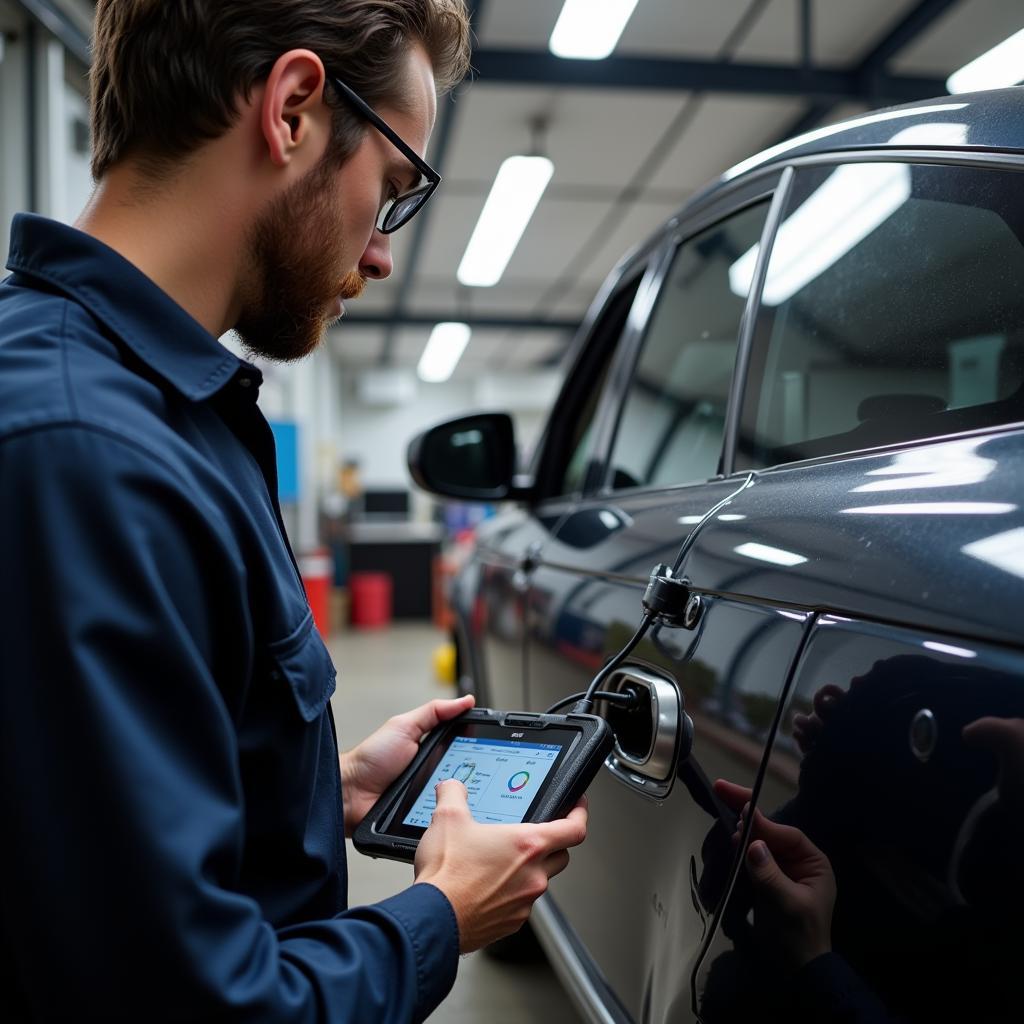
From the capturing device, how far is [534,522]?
6.84 ft

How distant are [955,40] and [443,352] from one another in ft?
32.4

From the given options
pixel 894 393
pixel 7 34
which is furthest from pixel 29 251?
pixel 7 34

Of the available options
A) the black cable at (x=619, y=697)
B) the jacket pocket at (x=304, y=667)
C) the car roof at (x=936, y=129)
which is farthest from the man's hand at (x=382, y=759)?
the car roof at (x=936, y=129)

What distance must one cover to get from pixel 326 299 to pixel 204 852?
1.80ft

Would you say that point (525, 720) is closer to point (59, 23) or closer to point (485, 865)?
point (485, 865)

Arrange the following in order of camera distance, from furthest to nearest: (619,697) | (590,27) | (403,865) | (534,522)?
(590,27)
(403,865)
(534,522)
(619,697)

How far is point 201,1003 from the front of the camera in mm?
617

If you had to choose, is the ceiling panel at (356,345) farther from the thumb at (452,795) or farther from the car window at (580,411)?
the thumb at (452,795)

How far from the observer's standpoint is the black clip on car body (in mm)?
967

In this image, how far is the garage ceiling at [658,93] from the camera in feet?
16.3

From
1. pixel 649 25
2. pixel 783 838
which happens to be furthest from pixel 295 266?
pixel 649 25

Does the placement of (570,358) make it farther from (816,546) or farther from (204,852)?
(204,852)

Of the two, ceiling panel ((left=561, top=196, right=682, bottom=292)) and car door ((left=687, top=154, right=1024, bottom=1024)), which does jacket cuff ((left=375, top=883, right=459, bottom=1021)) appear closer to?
car door ((left=687, top=154, right=1024, bottom=1024))

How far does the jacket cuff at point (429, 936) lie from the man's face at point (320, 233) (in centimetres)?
56
